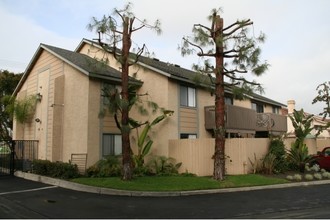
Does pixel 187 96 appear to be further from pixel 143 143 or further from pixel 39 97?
pixel 39 97

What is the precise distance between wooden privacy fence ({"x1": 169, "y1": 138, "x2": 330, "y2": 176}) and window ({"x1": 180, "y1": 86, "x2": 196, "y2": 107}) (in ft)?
9.69

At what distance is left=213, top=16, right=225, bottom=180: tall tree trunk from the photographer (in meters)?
16.5

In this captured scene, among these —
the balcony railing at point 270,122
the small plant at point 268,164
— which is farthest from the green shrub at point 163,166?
the balcony railing at point 270,122

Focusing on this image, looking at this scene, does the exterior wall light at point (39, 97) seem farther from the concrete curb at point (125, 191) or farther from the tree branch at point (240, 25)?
the tree branch at point (240, 25)

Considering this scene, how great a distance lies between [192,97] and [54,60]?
8.87 m

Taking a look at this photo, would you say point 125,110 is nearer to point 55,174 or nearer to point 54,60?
point 55,174

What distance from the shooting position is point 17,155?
23531mm

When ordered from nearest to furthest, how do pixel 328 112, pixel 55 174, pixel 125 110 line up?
1. pixel 125 110
2. pixel 55 174
3. pixel 328 112

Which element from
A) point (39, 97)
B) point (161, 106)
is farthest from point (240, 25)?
point (39, 97)

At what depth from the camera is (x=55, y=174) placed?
17.7 meters

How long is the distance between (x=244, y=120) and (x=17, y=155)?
50.1 ft

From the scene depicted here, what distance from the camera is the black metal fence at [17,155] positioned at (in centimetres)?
2105

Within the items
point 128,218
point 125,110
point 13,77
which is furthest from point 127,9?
point 13,77

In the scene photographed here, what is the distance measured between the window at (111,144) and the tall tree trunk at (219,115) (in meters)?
6.07
